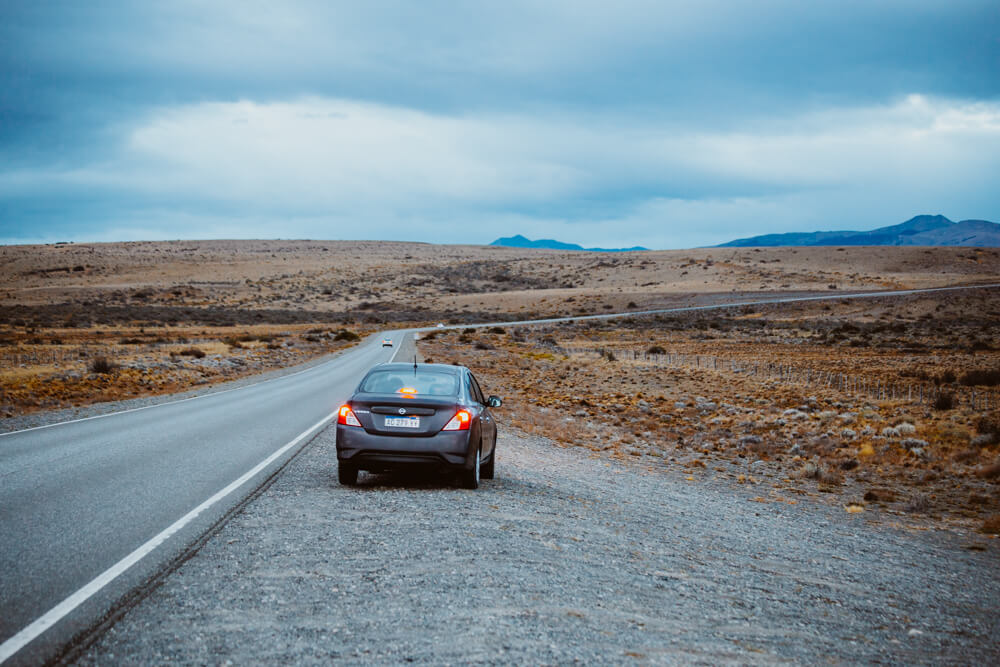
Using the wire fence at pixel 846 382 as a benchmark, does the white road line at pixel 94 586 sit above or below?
above

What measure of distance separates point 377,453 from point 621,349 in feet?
131

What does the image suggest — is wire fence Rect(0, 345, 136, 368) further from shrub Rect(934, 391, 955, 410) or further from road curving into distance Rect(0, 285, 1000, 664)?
shrub Rect(934, 391, 955, 410)

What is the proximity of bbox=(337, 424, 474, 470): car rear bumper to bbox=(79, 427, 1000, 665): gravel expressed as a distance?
0.43m

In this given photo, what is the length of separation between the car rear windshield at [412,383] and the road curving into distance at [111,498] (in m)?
1.88

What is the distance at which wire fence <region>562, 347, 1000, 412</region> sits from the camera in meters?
21.6

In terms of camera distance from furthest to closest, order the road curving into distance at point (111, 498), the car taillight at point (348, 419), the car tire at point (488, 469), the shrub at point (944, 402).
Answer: the shrub at point (944, 402), the car tire at point (488, 469), the car taillight at point (348, 419), the road curving into distance at point (111, 498)

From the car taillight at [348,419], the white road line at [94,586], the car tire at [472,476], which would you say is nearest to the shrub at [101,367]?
the white road line at [94,586]

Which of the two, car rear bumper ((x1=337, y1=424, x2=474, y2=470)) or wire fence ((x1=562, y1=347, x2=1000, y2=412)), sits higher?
car rear bumper ((x1=337, y1=424, x2=474, y2=470))

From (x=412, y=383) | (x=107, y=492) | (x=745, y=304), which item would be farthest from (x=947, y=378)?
(x=745, y=304)

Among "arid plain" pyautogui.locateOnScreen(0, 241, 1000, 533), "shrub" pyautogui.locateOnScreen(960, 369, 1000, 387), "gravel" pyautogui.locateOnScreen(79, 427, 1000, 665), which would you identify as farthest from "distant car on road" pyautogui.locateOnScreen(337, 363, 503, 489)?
"shrub" pyautogui.locateOnScreen(960, 369, 1000, 387)

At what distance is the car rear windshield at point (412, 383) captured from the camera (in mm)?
9469

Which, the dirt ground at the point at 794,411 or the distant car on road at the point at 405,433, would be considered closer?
the distant car on road at the point at 405,433

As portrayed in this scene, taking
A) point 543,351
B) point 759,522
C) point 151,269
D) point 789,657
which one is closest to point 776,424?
point 759,522

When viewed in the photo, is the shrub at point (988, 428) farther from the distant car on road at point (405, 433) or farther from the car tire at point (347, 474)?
the car tire at point (347, 474)
